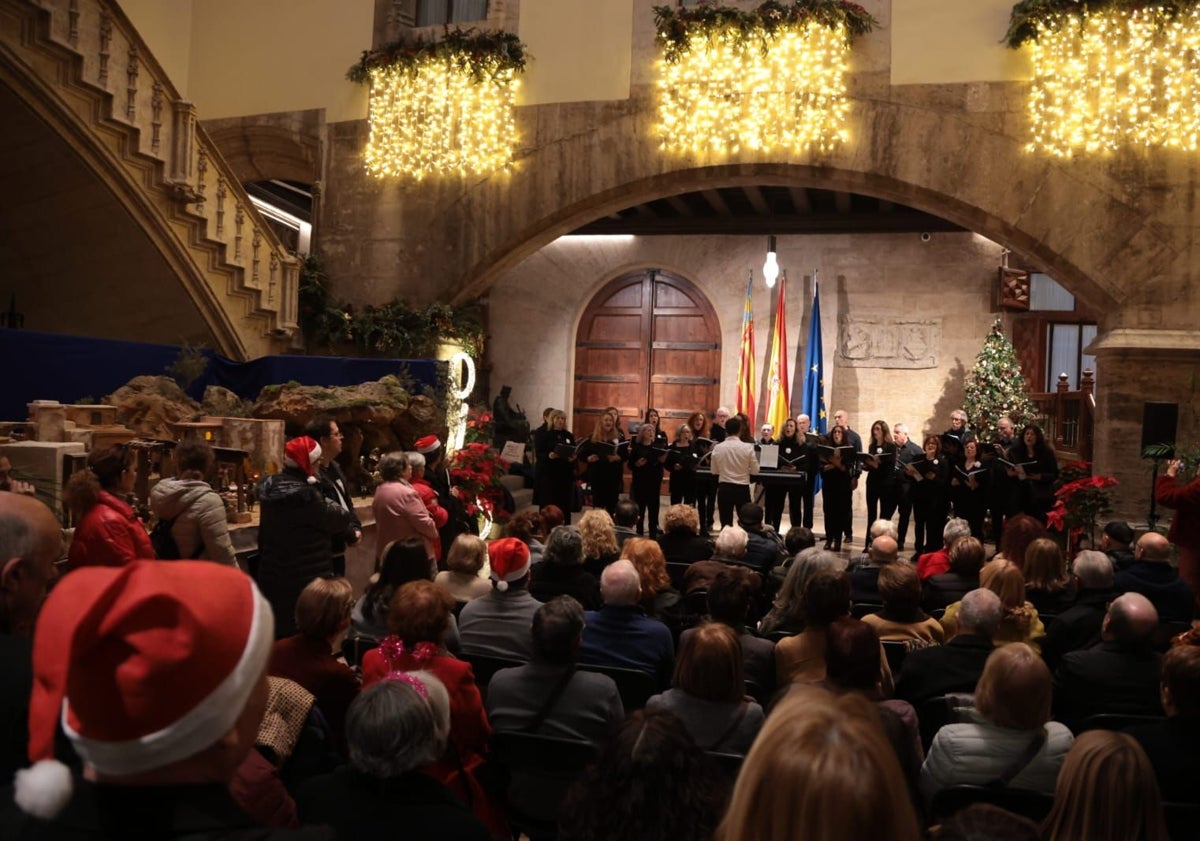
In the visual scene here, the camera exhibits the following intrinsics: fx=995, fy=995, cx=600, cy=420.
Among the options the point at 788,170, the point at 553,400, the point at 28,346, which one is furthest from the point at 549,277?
the point at 28,346

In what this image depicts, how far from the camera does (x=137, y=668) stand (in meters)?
1.04

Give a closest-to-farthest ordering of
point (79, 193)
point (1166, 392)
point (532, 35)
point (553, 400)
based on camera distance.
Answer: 1. point (1166, 392)
2. point (79, 193)
3. point (532, 35)
4. point (553, 400)

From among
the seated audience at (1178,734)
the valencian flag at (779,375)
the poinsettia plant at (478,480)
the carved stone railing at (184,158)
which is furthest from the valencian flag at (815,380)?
the seated audience at (1178,734)

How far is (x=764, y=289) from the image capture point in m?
13.5

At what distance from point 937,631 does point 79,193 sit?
930cm

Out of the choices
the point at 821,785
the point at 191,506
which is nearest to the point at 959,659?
the point at 821,785

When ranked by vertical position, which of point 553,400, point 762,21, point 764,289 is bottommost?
point 553,400

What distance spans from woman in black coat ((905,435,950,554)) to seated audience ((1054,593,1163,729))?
18.9 ft

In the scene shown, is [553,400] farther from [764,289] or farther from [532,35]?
[532,35]

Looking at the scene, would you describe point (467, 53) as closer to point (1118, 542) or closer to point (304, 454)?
point (304, 454)

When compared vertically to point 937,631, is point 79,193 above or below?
above

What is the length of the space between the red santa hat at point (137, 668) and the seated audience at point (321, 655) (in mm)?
1805

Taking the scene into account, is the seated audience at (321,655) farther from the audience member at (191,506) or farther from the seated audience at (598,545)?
the seated audience at (598,545)

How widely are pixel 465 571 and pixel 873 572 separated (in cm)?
196
